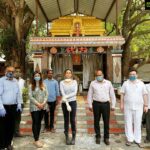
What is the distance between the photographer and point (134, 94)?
6.74 m

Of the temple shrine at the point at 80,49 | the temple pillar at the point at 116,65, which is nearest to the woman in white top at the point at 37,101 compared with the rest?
the temple shrine at the point at 80,49

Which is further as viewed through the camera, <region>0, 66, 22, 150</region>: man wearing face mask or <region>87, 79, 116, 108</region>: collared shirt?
<region>87, 79, 116, 108</region>: collared shirt

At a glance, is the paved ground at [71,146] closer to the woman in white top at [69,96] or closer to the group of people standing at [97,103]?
the group of people standing at [97,103]

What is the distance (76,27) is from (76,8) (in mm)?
1798

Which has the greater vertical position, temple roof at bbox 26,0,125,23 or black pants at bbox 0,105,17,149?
temple roof at bbox 26,0,125,23

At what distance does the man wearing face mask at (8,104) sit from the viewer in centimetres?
614

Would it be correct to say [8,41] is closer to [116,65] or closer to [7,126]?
[116,65]

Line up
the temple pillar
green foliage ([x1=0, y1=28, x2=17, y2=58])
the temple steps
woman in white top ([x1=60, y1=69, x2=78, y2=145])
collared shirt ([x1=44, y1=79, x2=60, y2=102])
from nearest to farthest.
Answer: woman in white top ([x1=60, y1=69, x2=78, y2=145]), collared shirt ([x1=44, y1=79, x2=60, y2=102]), the temple steps, the temple pillar, green foliage ([x1=0, y1=28, x2=17, y2=58])

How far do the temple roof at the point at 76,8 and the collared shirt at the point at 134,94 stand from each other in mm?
6558

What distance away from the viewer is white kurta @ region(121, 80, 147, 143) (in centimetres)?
675

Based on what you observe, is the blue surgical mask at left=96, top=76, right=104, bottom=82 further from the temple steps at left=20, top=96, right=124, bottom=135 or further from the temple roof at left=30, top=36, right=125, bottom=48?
the temple roof at left=30, top=36, right=125, bottom=48

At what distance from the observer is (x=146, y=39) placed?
2048cm

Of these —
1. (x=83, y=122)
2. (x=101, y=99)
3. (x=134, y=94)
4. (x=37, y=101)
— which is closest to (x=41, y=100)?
(x=37, y=101)

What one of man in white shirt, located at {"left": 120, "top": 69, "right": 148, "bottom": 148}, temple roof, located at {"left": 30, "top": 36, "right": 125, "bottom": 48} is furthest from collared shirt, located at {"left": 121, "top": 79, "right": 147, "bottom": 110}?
temple roof, located at {"left": 30, "top": 36, "right": 125, "bottom": 48}
